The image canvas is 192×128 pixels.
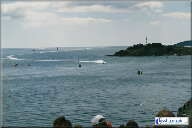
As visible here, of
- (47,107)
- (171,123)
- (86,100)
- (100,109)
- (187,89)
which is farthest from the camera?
(187,89)

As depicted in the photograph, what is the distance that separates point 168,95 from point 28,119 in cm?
3440

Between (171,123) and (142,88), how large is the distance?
63029mm

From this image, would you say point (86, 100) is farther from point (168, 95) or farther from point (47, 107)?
point (168, 95)

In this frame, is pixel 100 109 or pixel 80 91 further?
pixel 80 91

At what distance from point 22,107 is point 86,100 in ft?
43.2

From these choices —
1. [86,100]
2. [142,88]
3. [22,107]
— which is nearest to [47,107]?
[22,107]

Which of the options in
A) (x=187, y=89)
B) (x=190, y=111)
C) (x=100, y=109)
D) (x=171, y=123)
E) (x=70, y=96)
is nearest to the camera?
(x=171, y=123)

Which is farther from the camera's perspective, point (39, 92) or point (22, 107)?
point (39, 92)

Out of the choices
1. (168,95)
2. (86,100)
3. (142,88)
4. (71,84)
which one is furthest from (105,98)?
(71,84)

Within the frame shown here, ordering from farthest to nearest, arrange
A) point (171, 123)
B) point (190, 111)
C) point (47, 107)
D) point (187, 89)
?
point (187, 89) < point (47, 107) < point (190, 111) < point (171, 123)

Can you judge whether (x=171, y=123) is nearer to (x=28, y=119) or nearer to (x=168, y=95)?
(x=28, y=119)

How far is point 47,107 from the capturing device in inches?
2963

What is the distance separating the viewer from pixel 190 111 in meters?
61.3

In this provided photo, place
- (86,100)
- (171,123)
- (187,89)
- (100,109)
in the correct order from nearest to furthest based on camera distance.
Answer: (171,123) < (100,109) < (86,100) < (187,89)
